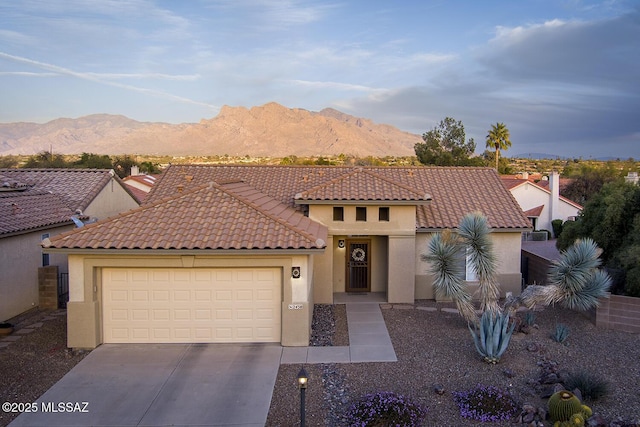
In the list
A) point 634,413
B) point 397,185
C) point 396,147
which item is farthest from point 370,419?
point 396,147

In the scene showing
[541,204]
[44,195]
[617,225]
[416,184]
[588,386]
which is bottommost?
[588,386]

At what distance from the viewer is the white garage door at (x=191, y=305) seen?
1250 centimetres

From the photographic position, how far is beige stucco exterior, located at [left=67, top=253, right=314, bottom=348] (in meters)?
12.1

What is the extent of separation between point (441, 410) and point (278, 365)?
150 inches

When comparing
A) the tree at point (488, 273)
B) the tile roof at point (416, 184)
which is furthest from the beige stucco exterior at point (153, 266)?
the tile roof at point (416, 184)

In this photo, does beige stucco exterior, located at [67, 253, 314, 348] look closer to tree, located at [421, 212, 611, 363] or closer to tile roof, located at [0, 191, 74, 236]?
tree, located at [421, 212, 611, 363]

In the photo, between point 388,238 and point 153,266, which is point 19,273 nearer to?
point 153,266

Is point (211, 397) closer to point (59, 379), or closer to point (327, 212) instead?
point (59, 379)

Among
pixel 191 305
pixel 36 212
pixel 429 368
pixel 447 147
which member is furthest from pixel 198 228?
pixel 447 147

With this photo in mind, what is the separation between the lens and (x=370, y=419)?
8344 millimetres

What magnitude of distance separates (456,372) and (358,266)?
24.7 ft

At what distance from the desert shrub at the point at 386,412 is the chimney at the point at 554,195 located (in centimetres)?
3349

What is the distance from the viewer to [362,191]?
1645 centimetres

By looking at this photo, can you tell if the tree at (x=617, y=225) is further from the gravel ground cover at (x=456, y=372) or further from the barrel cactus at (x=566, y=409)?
the barrel cactus at (x=566, y=409)
